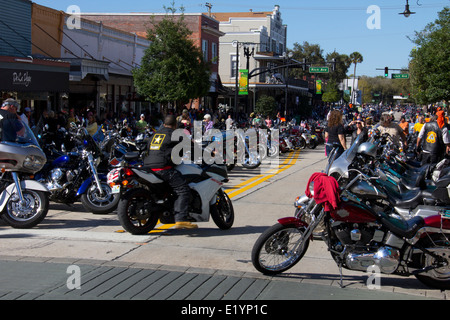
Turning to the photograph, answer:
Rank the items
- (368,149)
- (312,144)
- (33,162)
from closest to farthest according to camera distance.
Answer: (33,162), (368,149), (312,144)

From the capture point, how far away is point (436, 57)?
31.2m

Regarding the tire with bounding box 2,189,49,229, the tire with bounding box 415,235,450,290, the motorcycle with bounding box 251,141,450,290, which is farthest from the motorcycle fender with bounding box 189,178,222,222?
the tire with bounding box 415,235,450,290

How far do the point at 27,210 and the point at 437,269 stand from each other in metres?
5.79

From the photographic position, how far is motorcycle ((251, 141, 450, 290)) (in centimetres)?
584

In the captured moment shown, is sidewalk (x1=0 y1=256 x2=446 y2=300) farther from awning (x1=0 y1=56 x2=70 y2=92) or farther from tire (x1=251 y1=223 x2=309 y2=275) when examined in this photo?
awning (x1=0 y1=56 x2=70 y2=92)

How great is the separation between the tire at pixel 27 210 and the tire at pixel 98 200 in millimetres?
1127

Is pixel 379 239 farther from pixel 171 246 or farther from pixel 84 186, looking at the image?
pixel 84 186

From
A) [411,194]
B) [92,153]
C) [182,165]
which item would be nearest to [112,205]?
[92,153]

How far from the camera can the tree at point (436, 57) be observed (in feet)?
102

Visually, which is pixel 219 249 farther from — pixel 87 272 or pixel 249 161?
pixel 249 161

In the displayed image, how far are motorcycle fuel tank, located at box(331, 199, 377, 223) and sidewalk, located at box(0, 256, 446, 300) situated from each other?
0.73 metres

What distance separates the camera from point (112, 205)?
→ 9664 millimetres

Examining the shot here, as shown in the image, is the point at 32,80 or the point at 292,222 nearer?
the point at 292,222

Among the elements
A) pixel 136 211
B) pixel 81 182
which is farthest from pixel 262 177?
pixel 136 211
